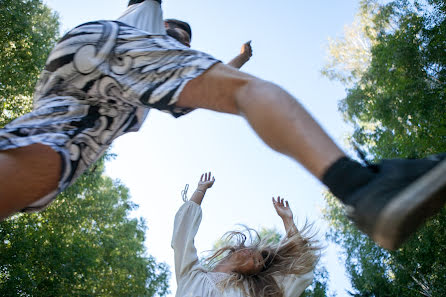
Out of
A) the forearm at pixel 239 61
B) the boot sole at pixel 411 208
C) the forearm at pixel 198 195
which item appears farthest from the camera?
the forearm at pixel 198 195

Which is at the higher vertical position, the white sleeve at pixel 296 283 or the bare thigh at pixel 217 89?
the bare thigh at pixel 217 89

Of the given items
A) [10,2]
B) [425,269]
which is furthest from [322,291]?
[10,2]

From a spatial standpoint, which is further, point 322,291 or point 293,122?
point 322,291

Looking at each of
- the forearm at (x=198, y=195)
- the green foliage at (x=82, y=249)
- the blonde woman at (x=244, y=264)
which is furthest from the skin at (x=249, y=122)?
the green foliage at (x=82, y=249)

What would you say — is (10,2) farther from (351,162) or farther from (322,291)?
(322,291)

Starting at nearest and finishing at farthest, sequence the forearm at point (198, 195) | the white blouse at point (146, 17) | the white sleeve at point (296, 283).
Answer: the white blouse at point (146, 17) < the white sleeve at point (296, 283) < the forearm at point (198, 195)

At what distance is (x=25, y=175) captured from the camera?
134 centimetres

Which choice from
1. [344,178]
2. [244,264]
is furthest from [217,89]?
[244,264]

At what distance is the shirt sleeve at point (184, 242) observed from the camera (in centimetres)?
389

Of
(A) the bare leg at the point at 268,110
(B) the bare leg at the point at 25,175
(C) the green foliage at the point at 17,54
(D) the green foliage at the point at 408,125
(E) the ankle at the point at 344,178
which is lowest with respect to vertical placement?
(D) the green foliage at the point at 408,125

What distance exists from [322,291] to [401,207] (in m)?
16.4

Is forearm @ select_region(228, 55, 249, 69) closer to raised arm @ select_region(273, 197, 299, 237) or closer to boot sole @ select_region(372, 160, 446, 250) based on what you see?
boot sole @ select_region(372, 160, 446, 250)

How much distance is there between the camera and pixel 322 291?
16078 mm

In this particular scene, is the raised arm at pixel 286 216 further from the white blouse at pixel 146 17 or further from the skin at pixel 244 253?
the white blouse at pixel 146 17
